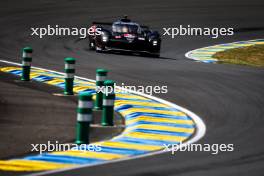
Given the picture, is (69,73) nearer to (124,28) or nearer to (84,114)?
(84,114)

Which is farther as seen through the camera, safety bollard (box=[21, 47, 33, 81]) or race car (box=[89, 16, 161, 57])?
race car (box=[89, 16, 161, 57])

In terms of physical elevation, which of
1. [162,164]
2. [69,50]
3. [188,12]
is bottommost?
[162,164]

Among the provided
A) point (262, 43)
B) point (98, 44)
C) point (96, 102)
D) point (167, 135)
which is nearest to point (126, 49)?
point (98, 44)

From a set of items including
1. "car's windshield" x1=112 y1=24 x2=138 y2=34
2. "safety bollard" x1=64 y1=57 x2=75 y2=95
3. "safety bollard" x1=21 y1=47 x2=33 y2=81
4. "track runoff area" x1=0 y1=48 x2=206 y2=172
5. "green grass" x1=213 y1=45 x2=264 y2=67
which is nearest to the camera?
"track runoff area" x1=0 y1=48 x2=206 y2=172

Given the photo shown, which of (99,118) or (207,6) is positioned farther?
(207,6)

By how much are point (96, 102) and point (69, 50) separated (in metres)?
12.4

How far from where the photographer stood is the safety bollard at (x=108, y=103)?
12.5 metres

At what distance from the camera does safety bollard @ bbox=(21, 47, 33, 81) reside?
1803 cm

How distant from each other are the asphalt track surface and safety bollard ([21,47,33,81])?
7.32 feet

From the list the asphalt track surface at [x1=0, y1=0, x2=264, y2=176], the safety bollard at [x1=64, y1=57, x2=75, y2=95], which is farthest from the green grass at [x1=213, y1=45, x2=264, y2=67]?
the safety bollard at [x1=64, y1=57, x2=75, y2=95]

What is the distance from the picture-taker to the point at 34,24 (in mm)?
34000

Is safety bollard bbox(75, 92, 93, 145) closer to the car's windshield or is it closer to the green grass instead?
the green grass

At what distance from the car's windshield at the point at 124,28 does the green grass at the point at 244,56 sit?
2.98 meters

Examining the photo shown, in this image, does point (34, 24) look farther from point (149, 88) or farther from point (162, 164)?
point (162, 164)
